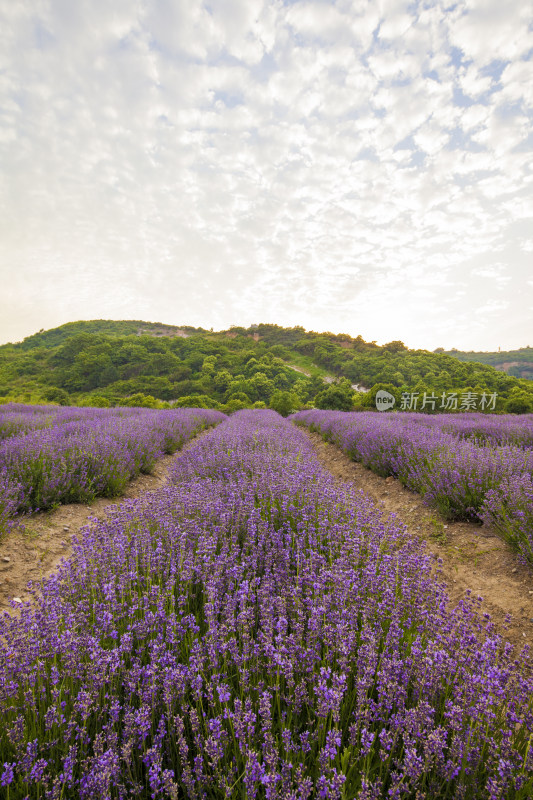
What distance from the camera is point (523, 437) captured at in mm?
5848

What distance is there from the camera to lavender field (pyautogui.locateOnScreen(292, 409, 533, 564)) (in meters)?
2.79

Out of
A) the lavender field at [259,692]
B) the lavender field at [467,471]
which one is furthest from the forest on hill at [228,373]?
the lavender field at [259,692]

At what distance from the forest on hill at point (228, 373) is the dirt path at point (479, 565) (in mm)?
15032

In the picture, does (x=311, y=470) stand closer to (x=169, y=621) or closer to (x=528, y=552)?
(x=528, y=552)

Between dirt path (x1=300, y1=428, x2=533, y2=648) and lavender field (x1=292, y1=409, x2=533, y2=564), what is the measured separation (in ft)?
0.45

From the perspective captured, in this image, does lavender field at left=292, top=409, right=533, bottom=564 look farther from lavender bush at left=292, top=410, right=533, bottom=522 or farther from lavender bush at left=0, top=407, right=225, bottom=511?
lavender bush at left=0, top=407, right=225, bottom=511

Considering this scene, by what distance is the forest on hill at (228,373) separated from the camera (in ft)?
86.3

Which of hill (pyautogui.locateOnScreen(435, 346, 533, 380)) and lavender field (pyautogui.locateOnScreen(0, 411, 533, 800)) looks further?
hill (pyautogui.locateOnScreen(435, 346, 533, 380))

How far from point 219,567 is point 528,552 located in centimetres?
238

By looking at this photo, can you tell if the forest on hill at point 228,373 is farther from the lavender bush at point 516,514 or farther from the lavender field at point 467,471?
the lavender bush at point 516,514

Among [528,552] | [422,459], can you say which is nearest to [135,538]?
[528,552]

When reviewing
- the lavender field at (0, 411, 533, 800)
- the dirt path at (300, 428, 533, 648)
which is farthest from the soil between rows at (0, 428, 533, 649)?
the lavender field at (0, 411, 533, 800)

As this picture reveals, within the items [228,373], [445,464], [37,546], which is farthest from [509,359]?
[37,546]

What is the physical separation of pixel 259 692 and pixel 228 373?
3395 centimetres
